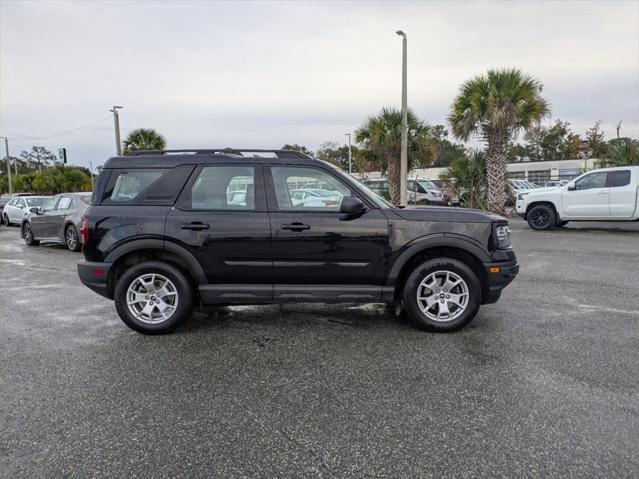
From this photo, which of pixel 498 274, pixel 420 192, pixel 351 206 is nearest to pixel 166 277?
pixel 351 206

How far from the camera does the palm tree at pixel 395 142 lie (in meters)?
22.1

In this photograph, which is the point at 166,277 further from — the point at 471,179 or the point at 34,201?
the point at 34,201

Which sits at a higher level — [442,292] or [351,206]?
[351,206]

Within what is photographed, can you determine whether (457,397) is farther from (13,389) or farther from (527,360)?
(13,389)

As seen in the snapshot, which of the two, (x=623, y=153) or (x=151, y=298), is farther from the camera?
(x=623, y=153)

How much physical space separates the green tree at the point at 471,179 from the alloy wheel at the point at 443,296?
53.9 ft

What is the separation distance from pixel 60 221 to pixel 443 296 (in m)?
10.8

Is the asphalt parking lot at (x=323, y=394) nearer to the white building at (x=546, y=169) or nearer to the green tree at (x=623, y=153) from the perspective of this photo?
the green tree at (x=623, y=153)

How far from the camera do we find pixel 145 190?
5.13 metres

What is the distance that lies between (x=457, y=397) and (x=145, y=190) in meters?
3.63

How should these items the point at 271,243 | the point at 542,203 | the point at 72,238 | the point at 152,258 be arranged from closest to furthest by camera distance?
the point at 271,243, the point at 152,258, the point at 72,238, the point at 542,203

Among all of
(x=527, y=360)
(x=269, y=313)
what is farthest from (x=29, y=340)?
(x=527, y=360)

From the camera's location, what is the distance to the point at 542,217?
15.1 meters

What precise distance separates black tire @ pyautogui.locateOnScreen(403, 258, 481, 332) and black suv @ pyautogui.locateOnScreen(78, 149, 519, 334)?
10mm
